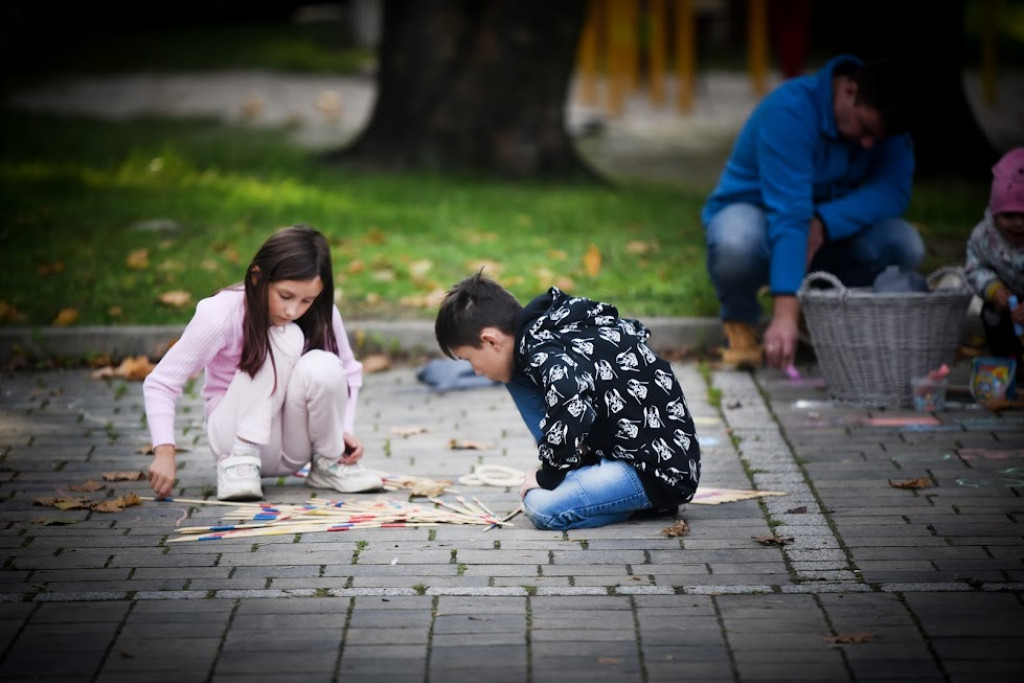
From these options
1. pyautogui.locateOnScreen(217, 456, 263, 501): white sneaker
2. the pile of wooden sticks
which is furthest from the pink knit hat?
pyautogui.locateOnScreen(217, 456, 263, 501): white sneaker

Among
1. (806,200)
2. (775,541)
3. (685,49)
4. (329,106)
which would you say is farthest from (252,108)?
(775,541)

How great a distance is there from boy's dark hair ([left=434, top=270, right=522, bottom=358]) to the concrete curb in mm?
2840

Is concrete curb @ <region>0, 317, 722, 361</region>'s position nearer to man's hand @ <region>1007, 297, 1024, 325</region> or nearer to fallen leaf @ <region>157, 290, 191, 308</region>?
fallen leaf @ <region>157, 290, 191, 308</region>

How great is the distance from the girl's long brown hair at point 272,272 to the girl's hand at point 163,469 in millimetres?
412

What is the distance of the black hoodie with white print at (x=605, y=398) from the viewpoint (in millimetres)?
4871

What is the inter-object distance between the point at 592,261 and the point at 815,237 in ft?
6.44

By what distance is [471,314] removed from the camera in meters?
4.94

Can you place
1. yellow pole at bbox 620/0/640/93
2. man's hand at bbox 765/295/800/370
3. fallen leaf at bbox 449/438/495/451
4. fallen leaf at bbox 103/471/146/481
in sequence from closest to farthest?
fallen leaf at bbox 103/471/146/481 < fallen leaf at bbox 449/438/495/451 < man's hand at bbox 765/295/800/370 < yellow pole at bbox 620/0/640/93

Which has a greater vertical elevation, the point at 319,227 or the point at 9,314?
the point at 9,314

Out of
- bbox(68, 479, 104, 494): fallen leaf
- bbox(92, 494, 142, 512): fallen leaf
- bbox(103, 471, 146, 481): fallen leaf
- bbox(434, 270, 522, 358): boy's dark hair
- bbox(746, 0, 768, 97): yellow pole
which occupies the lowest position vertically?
bbox(746, 0, 768, 97): yellow pole

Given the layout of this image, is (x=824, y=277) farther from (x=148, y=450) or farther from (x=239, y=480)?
(x=148, y=450)

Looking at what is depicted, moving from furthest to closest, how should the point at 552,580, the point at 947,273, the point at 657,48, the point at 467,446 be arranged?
the point at 657,48 → the point at 947,273 → the point at 467,446 → the point at 552,580

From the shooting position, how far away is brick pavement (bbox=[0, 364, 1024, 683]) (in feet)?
13.0

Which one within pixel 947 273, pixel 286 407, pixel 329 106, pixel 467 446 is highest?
pixel 286 407
